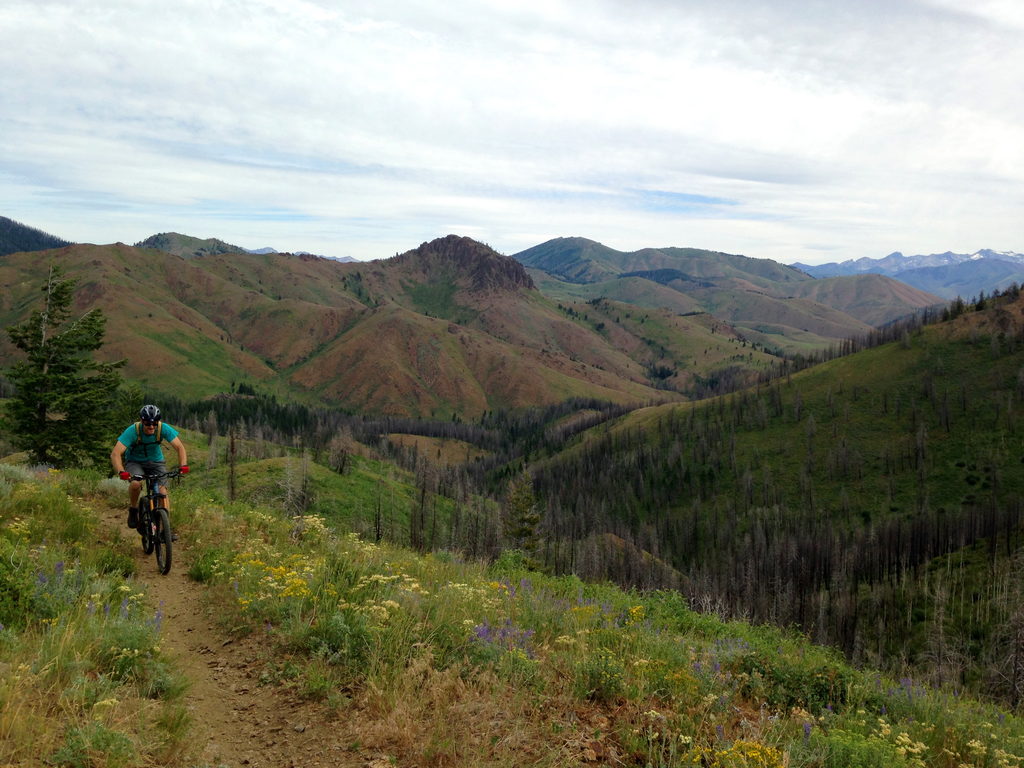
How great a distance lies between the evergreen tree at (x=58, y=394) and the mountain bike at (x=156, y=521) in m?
26.8

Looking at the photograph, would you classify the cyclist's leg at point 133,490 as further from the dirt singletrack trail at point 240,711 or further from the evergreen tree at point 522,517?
the evergreen tree at point 522,517

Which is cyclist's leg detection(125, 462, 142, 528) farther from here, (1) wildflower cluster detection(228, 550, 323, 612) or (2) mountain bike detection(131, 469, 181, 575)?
(1) wildflower cluster detection(228, 550, 323, 612)

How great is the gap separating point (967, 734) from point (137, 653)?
12325 millimetres

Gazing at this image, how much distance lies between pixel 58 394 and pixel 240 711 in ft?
117

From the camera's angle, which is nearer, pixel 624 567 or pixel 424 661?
pixel 424 661

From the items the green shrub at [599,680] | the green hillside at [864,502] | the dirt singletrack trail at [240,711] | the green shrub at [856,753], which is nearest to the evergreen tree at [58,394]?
the dirt singletrack trail at [240,711]

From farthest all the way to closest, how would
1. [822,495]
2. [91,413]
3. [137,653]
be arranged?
[822,495]
[91,413]
[137,653]

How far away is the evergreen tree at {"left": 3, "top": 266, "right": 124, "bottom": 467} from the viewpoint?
3294cm

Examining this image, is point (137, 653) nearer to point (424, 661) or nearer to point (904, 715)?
point (424, 661)

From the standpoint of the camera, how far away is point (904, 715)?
9.03 meters

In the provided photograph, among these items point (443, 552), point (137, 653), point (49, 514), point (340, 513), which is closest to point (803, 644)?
point (443, 552)

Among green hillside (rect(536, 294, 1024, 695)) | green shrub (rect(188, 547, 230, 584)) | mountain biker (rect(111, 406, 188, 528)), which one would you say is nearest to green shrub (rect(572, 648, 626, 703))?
green shrub (rect(188, 547, 230, 584))

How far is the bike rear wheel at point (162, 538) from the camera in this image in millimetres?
12039

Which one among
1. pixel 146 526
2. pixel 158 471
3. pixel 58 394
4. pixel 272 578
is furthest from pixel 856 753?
pixel 58 394
